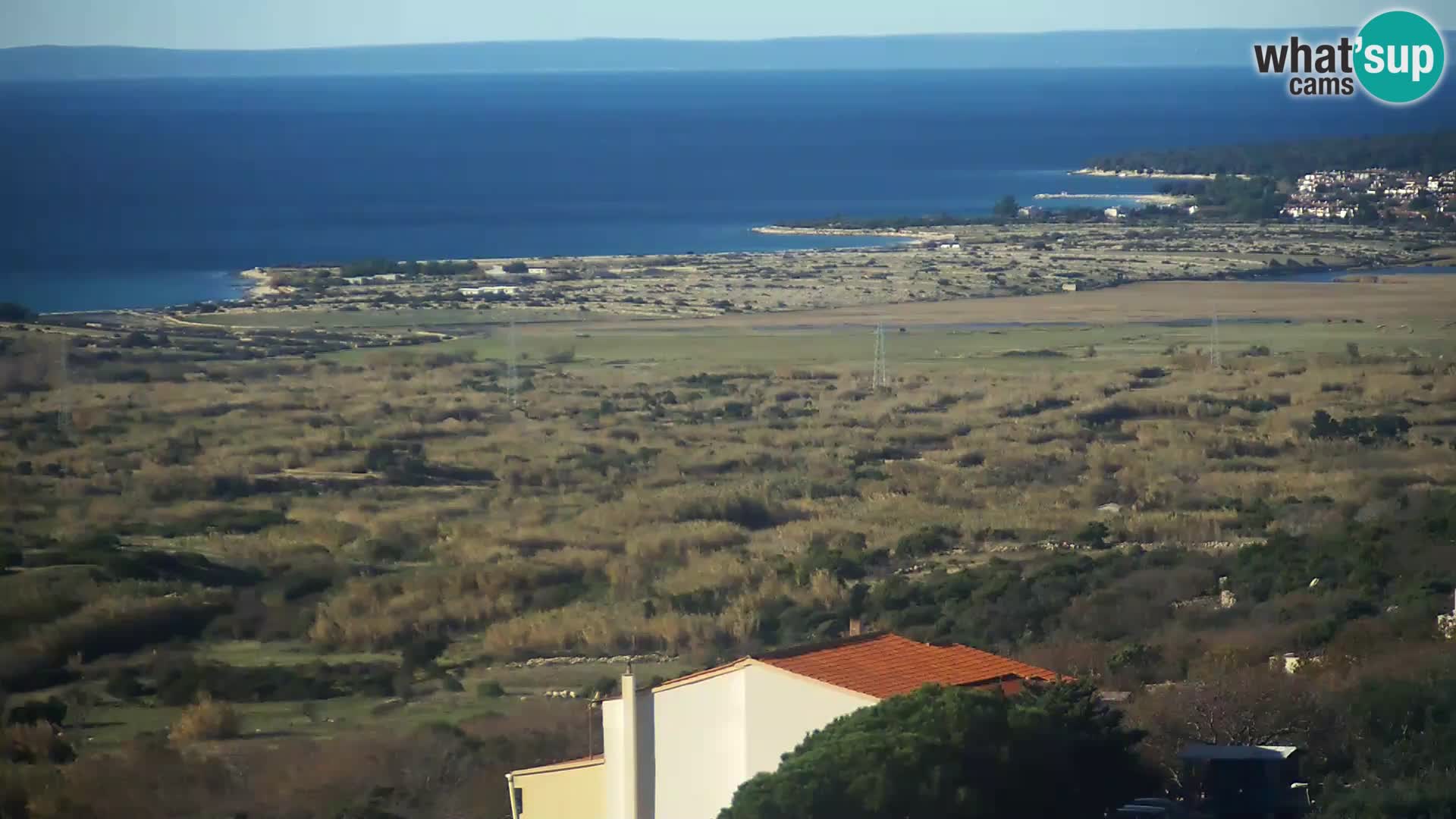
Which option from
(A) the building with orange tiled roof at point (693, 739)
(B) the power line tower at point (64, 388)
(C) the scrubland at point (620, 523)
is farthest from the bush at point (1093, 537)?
(B) the power line tower at point (64, 388)

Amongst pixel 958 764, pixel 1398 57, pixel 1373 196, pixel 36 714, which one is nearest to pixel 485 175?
pixel 1373 196

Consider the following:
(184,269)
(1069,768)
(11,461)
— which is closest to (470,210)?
(184,269)

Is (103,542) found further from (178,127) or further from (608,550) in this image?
(178,127)

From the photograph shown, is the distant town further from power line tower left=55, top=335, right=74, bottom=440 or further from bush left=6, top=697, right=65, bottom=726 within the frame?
bush left=6, top=697, right=65, bottom=726

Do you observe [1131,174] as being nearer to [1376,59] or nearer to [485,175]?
[485,175]

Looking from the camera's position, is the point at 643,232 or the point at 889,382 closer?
the point at 889,382

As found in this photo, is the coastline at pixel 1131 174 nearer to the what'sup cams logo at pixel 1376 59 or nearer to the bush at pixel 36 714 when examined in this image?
the what'sup cams logo at pixel 1376 59
